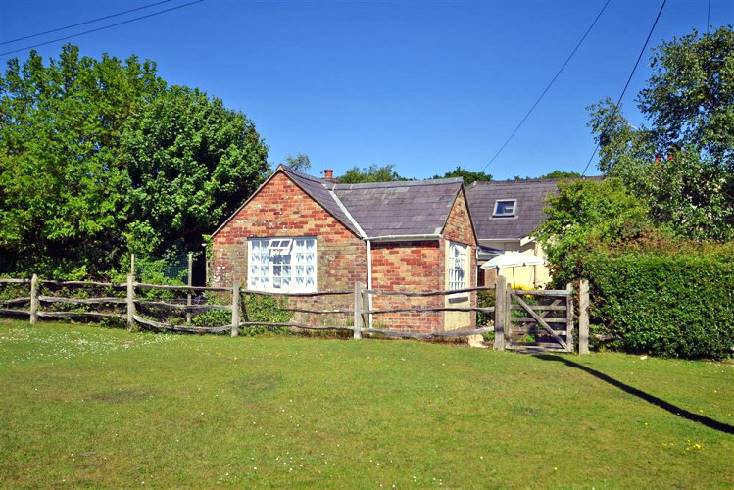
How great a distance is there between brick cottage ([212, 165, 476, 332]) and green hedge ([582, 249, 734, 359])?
4.77 metres

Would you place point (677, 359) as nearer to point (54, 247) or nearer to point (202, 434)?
point (202, 434)

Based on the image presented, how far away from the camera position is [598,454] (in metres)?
7.26

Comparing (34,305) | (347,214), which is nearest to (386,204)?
(347,214)

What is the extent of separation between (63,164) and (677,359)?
62.9 ft

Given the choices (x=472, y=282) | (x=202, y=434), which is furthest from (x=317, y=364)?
(x=472, y=282)

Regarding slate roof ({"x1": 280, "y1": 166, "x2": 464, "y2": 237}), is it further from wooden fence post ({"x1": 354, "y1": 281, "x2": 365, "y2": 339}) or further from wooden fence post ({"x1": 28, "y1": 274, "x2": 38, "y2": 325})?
wooden fence post ({"x1": 28, "y1": 274, "x2": 38, "y2": 325})

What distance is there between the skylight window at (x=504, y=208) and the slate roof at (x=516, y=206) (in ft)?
0.62

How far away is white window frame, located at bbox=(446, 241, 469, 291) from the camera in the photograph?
743 inches

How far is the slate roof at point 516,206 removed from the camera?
32375 mm

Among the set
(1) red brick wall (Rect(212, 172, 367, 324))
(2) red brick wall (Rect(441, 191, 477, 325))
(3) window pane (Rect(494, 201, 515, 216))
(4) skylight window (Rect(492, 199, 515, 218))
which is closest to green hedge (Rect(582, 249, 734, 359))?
(2) red brick wall (Rect(441, 191, 477, 325))

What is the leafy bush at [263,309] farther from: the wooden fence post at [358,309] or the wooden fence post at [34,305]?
the wooden fence post at [34,305]

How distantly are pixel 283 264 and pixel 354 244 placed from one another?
251 centimetres

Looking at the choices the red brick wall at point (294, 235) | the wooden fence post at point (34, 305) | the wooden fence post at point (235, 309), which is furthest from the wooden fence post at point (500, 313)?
the wooden fence post at point (34, 305)

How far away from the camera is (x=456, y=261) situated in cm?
1978
